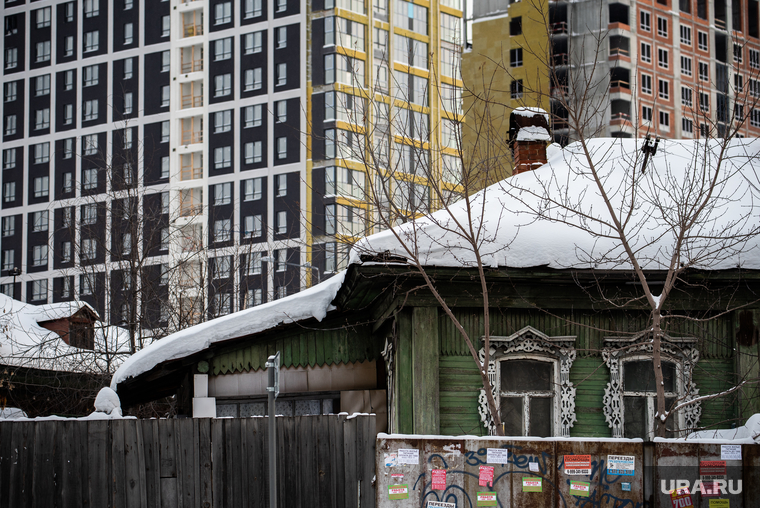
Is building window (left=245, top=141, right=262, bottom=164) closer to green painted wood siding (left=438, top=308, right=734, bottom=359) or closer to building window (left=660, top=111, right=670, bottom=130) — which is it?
building window (left=660, top=111, right=670, bottom=130)

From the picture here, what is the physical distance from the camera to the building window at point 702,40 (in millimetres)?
76438

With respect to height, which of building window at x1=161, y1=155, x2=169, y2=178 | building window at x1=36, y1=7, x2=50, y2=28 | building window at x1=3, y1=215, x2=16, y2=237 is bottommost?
building window at x1=3, y1=215, x2=16, y2=237

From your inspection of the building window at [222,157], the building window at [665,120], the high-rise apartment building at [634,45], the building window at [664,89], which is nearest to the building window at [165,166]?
the building window at [222,157]

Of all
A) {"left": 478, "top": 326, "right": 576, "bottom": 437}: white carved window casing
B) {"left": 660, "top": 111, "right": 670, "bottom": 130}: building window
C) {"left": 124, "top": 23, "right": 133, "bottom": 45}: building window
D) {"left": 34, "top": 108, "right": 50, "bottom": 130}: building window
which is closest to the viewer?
{"left": 478, "top": 326, "right": 576, "bottom": 437}: white carved window casing

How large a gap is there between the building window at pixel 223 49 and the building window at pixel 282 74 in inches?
178

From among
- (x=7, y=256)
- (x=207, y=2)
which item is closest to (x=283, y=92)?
(x=207, y=2)

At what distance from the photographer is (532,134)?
14164 mm

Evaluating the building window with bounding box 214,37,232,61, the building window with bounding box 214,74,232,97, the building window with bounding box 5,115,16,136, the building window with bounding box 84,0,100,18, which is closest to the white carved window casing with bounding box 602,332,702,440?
the building window with bounding box 214,74,232,97

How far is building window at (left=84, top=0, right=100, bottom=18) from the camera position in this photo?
71.3 m

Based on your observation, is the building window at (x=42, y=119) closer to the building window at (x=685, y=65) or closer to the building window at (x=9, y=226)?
the building window at (x=9, y=226)

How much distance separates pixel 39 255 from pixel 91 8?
18979 mm

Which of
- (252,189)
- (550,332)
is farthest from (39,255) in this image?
(550,332)

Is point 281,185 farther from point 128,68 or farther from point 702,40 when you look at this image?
point 702,40

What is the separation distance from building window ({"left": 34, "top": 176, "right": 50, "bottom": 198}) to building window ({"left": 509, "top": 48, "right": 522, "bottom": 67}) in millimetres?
35633
